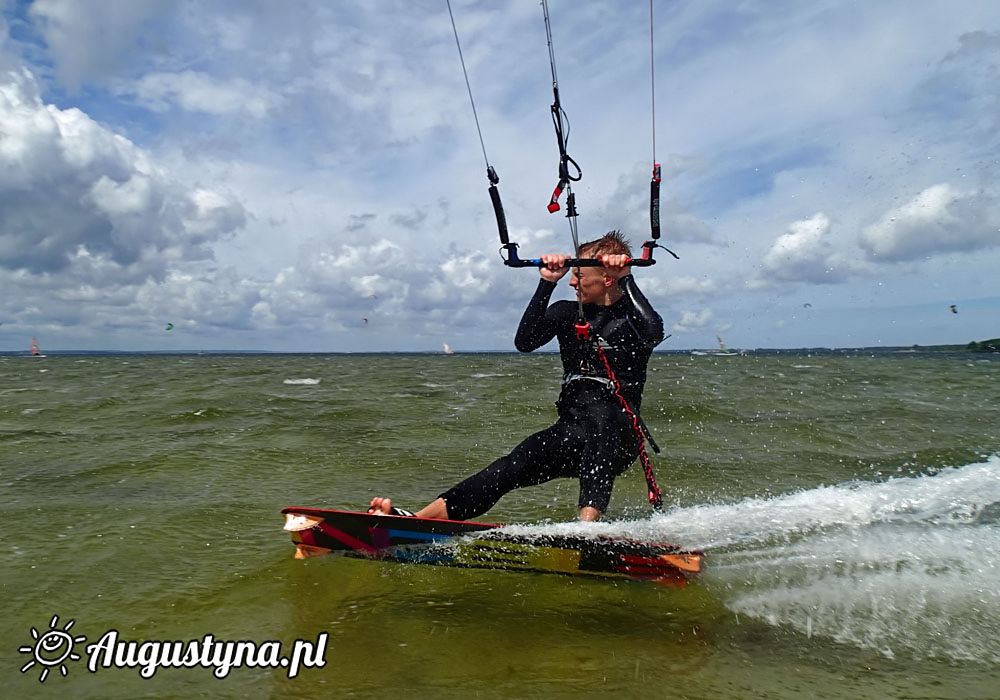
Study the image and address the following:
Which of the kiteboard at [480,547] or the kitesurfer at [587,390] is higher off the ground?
the kitesurfer at [587,390]

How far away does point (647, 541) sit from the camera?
4.84 meters

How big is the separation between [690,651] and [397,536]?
228cm

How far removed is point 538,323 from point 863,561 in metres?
2.93

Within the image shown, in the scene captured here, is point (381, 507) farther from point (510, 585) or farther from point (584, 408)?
point (584, 408)

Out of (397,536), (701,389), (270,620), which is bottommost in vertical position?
(270,620)

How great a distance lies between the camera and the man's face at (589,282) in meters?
5.28

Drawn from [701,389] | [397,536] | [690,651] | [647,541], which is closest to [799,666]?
[690,651]

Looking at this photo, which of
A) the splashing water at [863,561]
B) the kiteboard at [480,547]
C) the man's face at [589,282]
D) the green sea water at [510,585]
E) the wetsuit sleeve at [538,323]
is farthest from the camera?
the man's face at [589,282]

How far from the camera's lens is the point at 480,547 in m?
5.00

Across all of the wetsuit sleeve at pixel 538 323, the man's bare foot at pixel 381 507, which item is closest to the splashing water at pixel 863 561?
the man's bare foot at pixel 381 507

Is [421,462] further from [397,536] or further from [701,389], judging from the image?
[701,389]

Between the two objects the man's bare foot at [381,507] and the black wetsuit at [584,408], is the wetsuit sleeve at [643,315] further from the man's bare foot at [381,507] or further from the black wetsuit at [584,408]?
the man's bare foot at [381,507]

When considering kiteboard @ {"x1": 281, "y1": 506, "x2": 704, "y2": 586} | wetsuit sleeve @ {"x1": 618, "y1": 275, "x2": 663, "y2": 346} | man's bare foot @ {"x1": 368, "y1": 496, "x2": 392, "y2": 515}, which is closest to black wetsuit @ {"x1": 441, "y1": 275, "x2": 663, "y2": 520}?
wetsuit sleeve @ {"x1": 618, "y1": 275, "x2": 663, "y2": 346}

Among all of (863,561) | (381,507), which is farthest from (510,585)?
(863,561)
